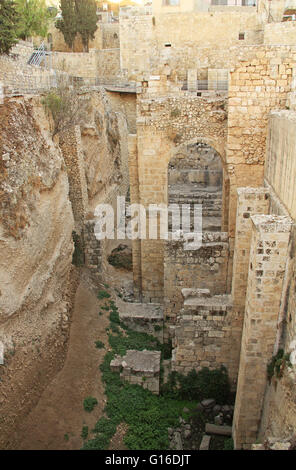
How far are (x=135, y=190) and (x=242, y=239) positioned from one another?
447cm

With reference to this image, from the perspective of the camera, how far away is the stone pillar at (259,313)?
5.19m

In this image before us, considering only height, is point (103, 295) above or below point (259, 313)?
below

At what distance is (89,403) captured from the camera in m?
7.20

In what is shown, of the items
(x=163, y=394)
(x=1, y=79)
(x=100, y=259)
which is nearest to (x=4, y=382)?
(x=163, y=394)

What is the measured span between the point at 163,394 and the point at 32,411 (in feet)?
8.45

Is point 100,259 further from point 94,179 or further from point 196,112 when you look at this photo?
point 196,112

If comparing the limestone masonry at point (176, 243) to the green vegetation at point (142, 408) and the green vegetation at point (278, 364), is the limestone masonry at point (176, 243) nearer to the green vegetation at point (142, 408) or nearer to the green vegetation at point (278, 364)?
the green vegetation at point (278, 364)

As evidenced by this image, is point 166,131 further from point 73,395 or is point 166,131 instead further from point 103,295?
point 73,395

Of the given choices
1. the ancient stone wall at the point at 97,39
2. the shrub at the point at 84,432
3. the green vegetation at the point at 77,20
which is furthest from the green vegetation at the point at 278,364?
the ancient stone wall at the point at 97,39

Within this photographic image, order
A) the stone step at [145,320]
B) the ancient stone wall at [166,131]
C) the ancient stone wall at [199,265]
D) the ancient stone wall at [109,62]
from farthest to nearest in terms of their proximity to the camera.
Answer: the ancient stone wall at [109,62], the stone step at [145,320], the ancient stone wall at [166,131], the ancient stone wall at [199,265]

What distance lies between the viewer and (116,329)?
9375 mm

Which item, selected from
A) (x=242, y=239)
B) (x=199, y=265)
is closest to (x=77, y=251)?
(x=199, y=265)

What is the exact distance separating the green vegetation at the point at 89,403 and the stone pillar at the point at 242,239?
2910 mm

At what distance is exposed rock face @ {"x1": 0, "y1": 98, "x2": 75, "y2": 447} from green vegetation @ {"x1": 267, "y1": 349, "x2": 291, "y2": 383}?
4.14 m
